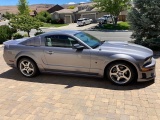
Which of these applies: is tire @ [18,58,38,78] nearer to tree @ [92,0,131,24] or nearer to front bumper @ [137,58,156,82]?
front bumper @ [137,58,156,82]

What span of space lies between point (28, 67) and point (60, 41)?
1322 millimetres

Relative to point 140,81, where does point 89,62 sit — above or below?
above

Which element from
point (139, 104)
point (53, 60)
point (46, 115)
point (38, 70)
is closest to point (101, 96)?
point (139, 104)

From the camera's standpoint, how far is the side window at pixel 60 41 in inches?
204

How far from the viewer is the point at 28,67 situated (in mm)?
5723

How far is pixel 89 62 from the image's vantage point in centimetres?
493

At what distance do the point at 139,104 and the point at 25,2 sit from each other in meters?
44.6

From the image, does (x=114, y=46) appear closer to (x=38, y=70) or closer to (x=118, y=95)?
(x=118, y=95)

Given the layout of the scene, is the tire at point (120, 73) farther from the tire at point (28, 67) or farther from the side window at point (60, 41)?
the tire at point (28, 67)

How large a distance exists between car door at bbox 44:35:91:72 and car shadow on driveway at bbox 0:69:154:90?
351 mm

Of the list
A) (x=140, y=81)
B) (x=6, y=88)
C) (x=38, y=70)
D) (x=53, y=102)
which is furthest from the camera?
(x=38, y=70)

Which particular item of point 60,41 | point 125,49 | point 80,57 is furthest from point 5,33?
point 125,49

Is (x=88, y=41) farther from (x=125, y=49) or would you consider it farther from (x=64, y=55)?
(x=125, y=49)

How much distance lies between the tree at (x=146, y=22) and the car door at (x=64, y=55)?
4.46m
